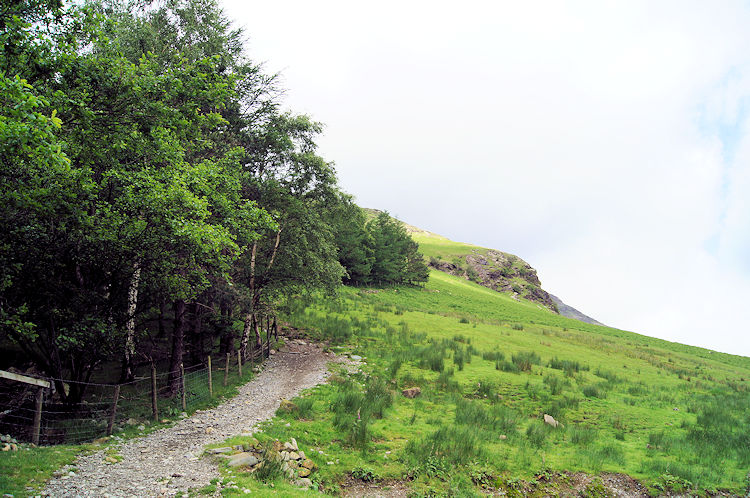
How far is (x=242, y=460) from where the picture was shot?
29.6ft

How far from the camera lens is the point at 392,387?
17672 millimetres

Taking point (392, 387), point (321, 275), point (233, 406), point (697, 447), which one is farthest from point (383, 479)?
point (321, 275)

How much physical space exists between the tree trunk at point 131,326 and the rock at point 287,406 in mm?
5038

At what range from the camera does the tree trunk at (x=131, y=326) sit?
1175 cm

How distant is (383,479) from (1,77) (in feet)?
35.5

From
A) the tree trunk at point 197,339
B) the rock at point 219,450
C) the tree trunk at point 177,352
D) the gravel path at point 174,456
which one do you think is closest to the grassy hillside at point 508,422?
the gravel path at point 174,456

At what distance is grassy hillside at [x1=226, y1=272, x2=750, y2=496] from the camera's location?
33.4 feet

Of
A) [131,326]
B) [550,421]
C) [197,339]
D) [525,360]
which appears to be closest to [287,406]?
[131,326]

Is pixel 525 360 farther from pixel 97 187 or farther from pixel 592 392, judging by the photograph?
pixel 97 187

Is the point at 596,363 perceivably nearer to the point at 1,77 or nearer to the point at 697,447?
the point at 697,447

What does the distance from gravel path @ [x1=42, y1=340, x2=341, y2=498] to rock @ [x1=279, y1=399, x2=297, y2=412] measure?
0.32m

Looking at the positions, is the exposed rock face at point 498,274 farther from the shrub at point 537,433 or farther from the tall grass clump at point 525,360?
the shrub at point 537,433

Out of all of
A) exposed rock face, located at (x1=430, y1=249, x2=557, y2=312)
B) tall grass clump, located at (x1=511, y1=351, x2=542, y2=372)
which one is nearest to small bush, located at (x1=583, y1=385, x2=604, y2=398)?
tall grass clump, located at (x1=511, y1=351, x2=542, y2=372)

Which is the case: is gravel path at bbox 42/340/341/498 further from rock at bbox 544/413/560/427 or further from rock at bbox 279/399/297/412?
rock at bbox 544/413/560/427
